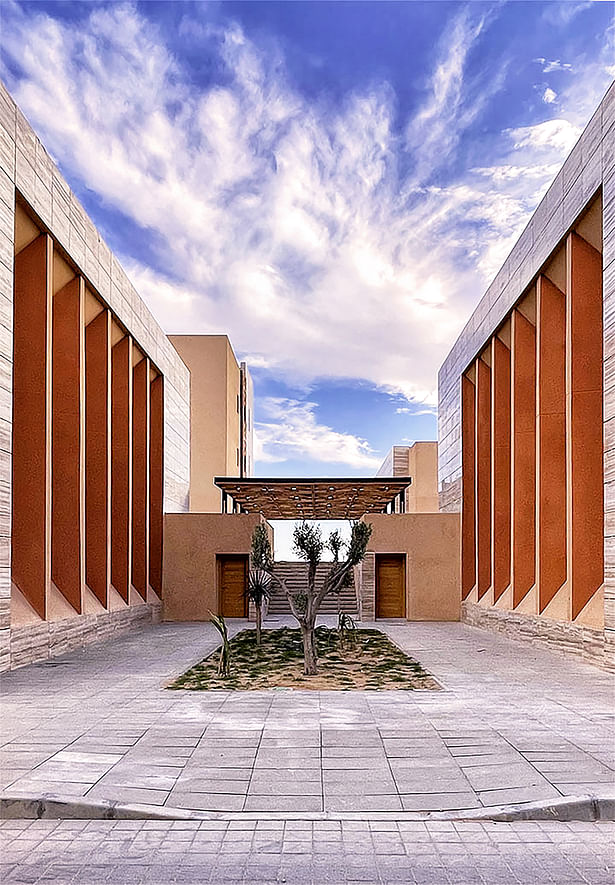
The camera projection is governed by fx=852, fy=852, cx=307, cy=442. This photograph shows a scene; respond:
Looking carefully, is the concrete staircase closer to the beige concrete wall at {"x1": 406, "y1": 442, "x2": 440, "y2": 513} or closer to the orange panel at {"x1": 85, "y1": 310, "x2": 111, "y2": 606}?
the orange panel at {"x1": 85, "y1": 310, "x2": 111, "y2": 606}

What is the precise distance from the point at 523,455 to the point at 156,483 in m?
10.6

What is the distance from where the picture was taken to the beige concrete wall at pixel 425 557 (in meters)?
23.6

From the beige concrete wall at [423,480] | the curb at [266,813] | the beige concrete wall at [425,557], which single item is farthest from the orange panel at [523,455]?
the beige concrete wall at [423,480]

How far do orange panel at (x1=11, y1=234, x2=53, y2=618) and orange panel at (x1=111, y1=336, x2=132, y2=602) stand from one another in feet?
20.6

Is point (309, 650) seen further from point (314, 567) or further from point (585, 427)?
point (585, 427)

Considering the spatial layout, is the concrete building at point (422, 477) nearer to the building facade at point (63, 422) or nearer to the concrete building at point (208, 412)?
the concrete building at point (208, 412)

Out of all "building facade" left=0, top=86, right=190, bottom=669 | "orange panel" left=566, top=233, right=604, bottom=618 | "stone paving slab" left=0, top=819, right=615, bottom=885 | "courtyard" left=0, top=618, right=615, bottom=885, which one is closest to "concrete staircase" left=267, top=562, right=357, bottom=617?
"building facade" left=0, top=86, right=190, bottom=669

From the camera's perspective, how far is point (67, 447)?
16.1 meters

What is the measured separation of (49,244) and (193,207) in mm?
8356

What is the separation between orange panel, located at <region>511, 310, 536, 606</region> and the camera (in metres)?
18.4

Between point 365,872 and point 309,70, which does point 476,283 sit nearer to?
point 309,70

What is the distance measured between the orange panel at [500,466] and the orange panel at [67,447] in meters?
9.89

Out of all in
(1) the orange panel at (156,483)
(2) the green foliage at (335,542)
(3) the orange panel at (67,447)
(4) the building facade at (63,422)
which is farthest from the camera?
(1) the orange panel at (156,483)

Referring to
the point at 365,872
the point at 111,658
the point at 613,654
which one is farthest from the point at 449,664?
the point at 365,872
